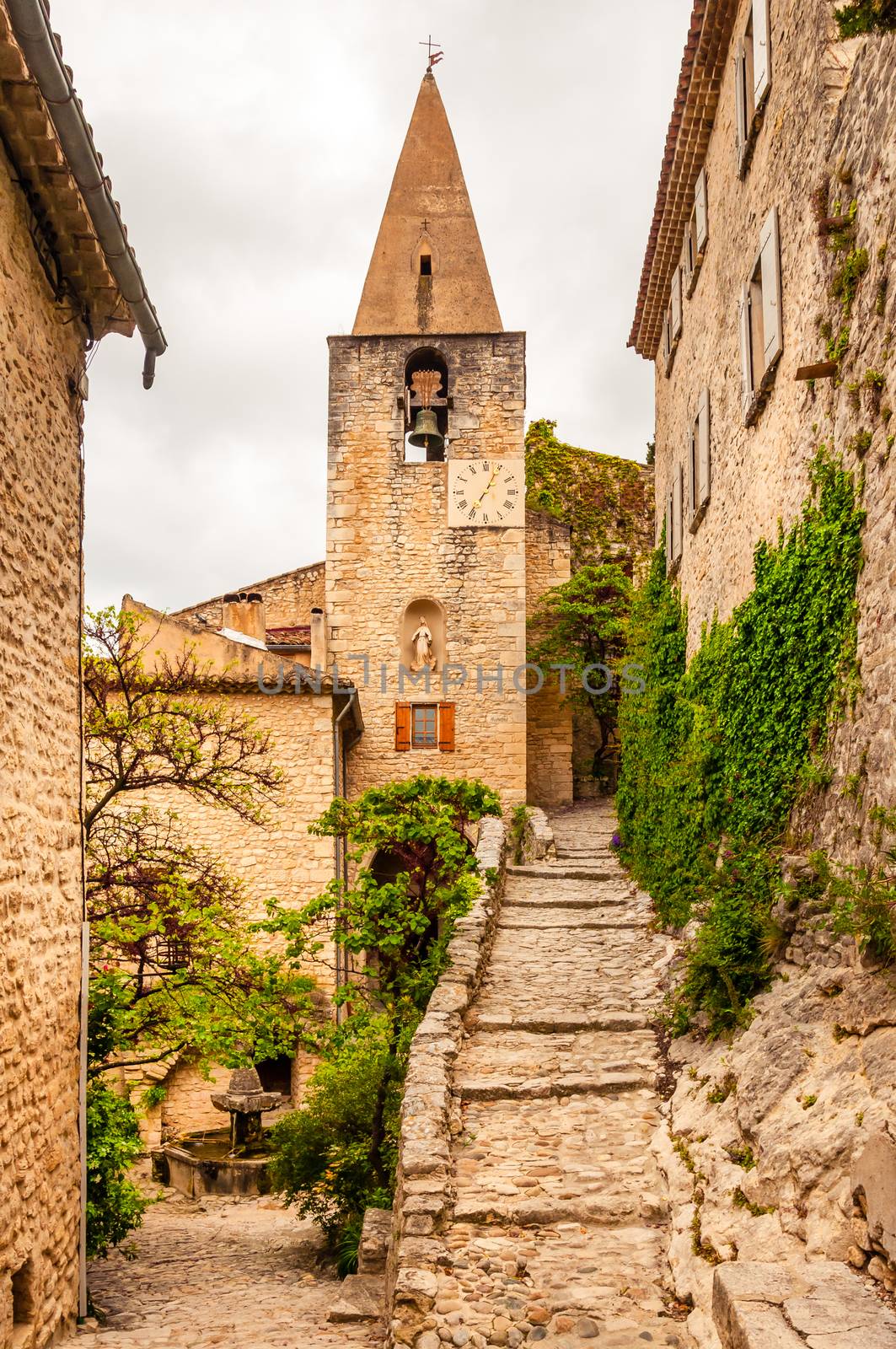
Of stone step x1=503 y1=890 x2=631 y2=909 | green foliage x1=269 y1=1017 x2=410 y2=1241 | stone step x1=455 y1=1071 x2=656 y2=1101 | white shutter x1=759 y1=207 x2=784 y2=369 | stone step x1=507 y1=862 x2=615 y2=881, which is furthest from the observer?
stone step x1=507 y1=862 x2=615 y2=881

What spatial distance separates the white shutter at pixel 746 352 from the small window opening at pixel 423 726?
12793 mm

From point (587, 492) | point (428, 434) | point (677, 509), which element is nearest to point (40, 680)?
point (677, 509)

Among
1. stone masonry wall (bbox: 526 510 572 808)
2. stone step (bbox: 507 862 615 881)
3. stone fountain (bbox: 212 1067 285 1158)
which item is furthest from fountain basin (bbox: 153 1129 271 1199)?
stone masonry wall (bbox: 526 510 572 808)

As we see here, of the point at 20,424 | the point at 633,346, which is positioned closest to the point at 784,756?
the point at 20,424

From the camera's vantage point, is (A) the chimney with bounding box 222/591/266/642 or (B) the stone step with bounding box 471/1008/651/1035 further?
(A) the chimney with bounding box 222/591/266/642

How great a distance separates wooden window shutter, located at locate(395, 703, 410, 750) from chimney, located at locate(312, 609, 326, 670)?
5.27 ft

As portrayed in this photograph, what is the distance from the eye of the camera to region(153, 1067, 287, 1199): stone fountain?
13367mm

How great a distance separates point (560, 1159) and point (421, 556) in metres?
16.0

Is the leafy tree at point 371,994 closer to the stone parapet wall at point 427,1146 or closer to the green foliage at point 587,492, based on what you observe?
the stone parapet wall at point 427,1146

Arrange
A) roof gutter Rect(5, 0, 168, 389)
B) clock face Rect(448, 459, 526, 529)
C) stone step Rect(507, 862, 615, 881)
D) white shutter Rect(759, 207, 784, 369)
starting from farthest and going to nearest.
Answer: clock face Rect(448, 459, 526, 529) < stone step Rect(507, 862, 615, 881) < white shutter Rect(759, 207, 784, 369) < roof gutter Rect(5, 0, 168, 389)

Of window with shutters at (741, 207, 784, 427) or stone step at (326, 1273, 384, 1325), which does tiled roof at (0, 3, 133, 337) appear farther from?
stone step at (326, 1273, 384, 1325)

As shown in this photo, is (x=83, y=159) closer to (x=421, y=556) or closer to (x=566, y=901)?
(x=566, y=901)

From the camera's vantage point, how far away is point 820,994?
219 inches

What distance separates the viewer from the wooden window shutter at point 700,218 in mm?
11398
